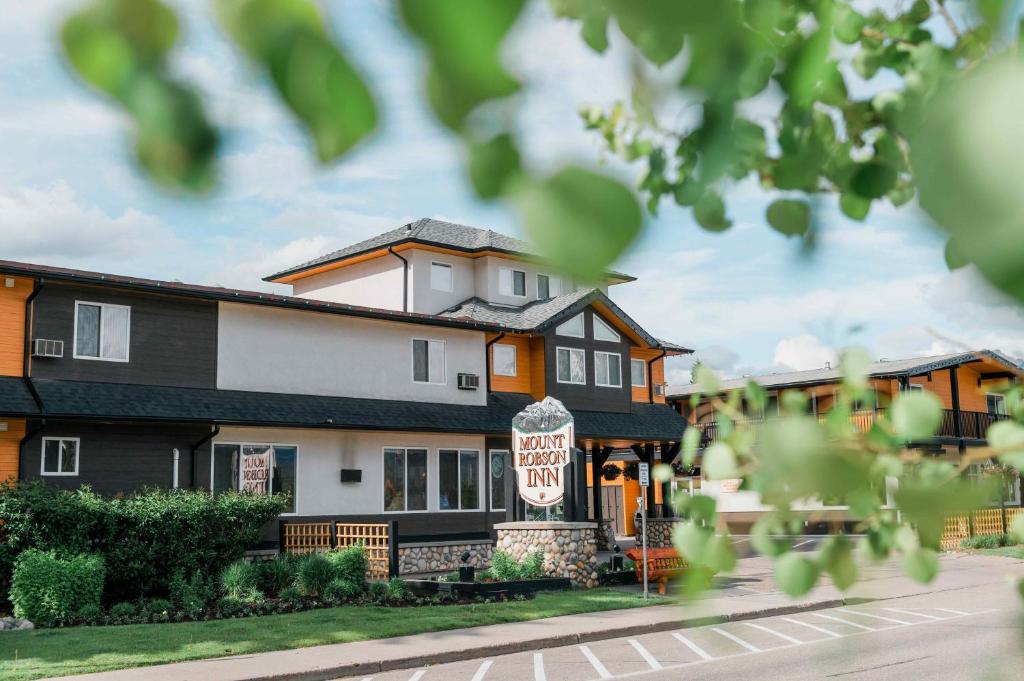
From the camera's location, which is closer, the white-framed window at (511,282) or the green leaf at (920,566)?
the green leaf at (920,566)

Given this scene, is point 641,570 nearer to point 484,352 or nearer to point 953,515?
point 484,352

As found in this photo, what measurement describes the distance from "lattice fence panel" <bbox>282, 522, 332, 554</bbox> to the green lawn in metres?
4.48

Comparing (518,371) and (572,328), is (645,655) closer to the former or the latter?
(518,371)

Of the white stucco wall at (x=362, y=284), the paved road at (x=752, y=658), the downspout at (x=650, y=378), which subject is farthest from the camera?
the downspout at (x=650, y=378)

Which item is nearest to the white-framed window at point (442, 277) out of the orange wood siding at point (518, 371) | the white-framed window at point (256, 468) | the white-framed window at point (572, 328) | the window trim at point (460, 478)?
the orange wood siding at point (518, 371)

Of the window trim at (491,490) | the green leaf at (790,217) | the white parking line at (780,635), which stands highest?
the green leaf at (790,217)

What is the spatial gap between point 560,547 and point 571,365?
33.8 feet

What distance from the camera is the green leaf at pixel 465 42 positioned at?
2.16 feet

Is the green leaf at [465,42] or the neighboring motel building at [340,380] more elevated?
the neighboring motel building at [340,380]

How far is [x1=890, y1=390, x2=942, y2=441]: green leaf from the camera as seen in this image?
1345 millimetres

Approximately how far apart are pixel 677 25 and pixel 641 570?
22585 mm

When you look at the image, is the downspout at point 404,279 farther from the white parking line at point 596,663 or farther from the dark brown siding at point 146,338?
the white parking line at point 596,663

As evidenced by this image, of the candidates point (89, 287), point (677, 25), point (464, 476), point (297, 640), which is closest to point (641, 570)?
point (464, 476)

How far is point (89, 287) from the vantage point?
66.8 feet
